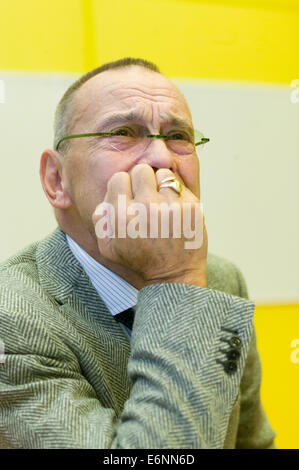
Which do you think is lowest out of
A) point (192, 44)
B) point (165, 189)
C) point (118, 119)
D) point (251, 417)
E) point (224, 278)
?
point (251, 417)

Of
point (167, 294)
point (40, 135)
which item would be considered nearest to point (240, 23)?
point (40, 135)

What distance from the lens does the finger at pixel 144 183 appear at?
2.89 ft

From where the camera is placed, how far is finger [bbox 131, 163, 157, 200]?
881 millimetres

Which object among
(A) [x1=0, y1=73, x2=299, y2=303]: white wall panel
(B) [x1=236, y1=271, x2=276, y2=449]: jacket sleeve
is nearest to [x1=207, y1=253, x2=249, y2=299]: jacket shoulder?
(B) [x1=236, y1=271, x2=276, y2=449]: jacket sleeve

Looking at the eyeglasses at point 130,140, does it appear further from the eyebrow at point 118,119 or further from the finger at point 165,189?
the finger at point 165,189

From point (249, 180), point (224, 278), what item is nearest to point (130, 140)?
point (224, 278)

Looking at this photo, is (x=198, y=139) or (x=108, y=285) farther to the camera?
(x=198, y=139)

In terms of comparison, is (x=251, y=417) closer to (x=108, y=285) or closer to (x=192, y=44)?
(x=108, y=285)

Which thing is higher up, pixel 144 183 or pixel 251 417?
pixel 144 183

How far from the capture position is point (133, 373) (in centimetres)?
76

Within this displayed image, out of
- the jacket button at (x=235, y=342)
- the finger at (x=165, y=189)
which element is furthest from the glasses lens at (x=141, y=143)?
the jacket button at (x=235, y=342)

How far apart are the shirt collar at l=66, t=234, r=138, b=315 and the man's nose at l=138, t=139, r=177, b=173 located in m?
0.28

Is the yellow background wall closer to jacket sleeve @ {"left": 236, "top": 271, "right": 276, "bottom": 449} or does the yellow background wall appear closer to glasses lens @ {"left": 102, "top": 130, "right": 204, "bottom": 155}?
jacket sleeve @ {"left": 236, "top": 271, "right": 276, "bottom": 449}

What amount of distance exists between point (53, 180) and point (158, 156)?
0.34 m
